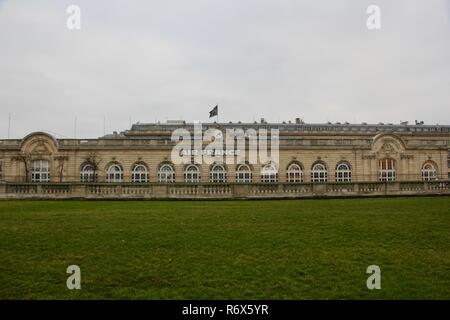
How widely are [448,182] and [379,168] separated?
21417mm

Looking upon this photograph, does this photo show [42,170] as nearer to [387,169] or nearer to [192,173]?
[192,173]

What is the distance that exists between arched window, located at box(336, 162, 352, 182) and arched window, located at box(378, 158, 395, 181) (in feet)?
13.5

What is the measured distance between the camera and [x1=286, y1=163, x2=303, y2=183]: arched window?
46.8 metres

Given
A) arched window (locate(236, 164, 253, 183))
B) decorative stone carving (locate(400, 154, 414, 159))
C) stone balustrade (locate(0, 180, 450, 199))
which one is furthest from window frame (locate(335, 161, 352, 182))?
stone balustrade (locate(0, 180, 450, 199))

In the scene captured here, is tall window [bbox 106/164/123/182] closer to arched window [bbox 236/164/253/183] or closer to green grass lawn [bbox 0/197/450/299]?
arched window [bbox 236/164/253/183]

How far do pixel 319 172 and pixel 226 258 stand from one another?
4164 cm

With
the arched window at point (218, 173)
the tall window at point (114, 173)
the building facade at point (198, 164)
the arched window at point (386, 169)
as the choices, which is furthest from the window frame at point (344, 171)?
the tall window at point (114, 173)

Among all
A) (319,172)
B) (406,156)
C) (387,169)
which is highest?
(406,156)

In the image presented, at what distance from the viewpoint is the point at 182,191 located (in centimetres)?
2400

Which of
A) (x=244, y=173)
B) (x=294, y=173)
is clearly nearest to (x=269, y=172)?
(x=244, y=173)

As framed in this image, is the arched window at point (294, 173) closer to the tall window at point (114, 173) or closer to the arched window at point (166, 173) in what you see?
the arched window at point (166, 173)

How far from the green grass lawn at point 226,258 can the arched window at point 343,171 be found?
3574 cm

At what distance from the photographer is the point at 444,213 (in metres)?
13.6
